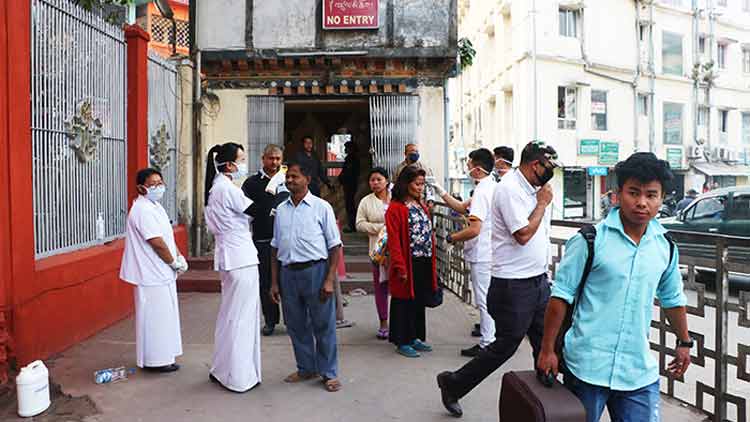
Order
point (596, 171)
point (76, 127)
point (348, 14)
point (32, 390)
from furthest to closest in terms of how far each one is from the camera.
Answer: point (596, 171), point (348, 14), point (76, 127), point (32, 390)

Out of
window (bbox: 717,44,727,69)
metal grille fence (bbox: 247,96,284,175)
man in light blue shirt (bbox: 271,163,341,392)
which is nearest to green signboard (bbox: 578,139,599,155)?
window (bbox: 717,44,727,69)

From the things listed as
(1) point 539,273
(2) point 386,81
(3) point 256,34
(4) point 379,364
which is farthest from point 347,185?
(1) point 539,273

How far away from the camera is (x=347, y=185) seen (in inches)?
507

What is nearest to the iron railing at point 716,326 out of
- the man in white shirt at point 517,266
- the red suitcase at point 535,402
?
the man in white shirt at point 517,266

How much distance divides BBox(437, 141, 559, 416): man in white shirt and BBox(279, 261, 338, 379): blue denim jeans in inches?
42.3

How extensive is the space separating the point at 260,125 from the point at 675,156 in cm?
2078

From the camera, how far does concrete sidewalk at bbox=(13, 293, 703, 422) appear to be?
14.7 feet

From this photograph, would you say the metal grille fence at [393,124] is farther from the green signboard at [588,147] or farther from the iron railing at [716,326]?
the green signboard at [588,147]

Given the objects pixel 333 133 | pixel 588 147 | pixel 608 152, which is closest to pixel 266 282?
pixel 333 133

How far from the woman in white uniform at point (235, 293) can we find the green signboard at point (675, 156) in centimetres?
2478

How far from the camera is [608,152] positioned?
955 inches

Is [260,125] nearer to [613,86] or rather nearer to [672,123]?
[613,86]

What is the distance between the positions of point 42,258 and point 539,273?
446 cm

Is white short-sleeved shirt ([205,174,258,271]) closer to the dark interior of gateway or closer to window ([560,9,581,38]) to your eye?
the dark interior of gateway
